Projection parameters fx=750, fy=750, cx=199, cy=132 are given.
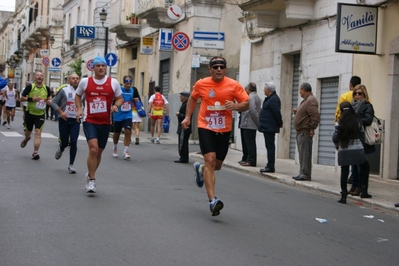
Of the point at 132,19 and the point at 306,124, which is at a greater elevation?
the point at 132,19

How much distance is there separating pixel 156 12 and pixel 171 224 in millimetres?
21634

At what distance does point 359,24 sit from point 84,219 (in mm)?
8543

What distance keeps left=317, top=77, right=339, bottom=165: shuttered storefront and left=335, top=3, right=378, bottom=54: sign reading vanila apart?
2.51 m

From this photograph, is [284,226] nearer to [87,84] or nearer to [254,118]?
[87,84]

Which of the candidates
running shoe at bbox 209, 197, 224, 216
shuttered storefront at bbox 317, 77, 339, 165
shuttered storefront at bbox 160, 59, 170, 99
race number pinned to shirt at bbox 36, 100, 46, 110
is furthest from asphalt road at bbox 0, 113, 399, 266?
shuttered storefront at bbox 160, 59, 170, 99

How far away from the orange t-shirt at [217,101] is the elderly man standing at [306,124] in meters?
4.80

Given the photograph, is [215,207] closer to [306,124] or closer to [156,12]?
[306,124]

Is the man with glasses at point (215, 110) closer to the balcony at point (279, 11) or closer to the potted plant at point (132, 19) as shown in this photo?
the balcony at point (279, 11)

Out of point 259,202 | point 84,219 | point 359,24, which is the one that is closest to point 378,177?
point 359,24

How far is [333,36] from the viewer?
57.2 feet

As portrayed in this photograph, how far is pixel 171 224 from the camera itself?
8281 mm

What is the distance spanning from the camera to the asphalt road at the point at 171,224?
6781 millimetres

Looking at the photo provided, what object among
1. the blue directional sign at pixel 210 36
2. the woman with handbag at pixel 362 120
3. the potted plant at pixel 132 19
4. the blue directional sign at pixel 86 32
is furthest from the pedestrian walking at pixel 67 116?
the blue directional sign at pixel 86 32

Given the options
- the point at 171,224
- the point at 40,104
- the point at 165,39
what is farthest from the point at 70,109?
the point at 165,39
